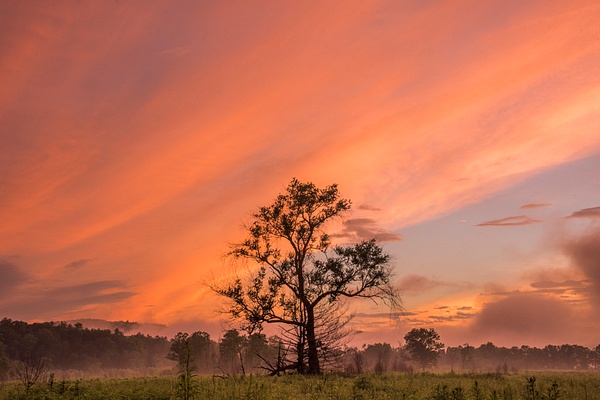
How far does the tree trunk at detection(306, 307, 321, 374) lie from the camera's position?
3453 centimetres

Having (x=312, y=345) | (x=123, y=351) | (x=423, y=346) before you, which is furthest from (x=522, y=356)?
(x=312, y=345)

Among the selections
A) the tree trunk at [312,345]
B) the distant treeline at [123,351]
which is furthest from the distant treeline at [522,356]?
the tree trunk at [312,345]

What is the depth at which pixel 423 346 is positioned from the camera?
123125 millimetres

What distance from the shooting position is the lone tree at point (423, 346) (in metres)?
122

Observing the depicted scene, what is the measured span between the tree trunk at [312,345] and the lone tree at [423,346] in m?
96.5

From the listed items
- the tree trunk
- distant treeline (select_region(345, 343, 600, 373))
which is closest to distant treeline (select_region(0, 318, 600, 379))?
distant treeline (select_region(345, 343, 600, 373))

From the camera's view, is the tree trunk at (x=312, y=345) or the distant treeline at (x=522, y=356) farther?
the distant treeline at (x=522, y=356)

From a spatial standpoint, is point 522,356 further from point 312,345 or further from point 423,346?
point 312,345

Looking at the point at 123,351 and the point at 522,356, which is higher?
the point at 123,351

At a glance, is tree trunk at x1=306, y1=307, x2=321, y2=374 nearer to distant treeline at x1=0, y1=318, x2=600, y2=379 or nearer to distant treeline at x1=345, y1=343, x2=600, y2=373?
distant treeline at x1=0, y1=318, x2=600, y2=379

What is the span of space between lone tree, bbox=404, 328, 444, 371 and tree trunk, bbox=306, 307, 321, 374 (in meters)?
96.5

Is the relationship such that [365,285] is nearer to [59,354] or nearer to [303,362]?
[303,362]

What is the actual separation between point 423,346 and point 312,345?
97445 millimetres

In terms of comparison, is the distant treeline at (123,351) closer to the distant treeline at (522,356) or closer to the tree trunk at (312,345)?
the distant treeline at (522,356)
